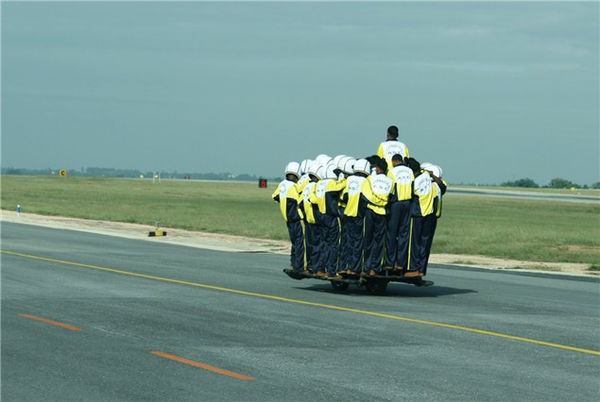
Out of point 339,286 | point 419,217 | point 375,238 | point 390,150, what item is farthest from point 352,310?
point 390,150

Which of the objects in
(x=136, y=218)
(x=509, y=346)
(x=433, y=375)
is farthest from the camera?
(x=136, y=218)

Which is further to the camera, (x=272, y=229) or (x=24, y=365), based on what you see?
(x=272, y=229)

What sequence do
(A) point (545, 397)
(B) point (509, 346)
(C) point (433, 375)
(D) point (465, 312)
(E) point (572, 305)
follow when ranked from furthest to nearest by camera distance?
(E) point (572, 305), (D) point (465, 312), (B) point (509, 346), (C) point (433, 375), (A) point (545, 397)

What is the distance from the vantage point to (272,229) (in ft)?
139

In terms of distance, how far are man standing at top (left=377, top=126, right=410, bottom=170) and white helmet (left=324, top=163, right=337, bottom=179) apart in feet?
2.85

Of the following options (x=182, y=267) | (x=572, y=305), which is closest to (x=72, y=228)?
(x=182, y=267)

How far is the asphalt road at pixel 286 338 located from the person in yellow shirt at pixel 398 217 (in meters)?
0.69

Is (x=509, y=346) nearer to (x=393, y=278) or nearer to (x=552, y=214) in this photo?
(x=393, y=278)

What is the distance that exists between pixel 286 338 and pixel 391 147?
6163 mm

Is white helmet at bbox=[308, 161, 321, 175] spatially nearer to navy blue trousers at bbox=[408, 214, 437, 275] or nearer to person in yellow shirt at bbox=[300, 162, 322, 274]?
person in yellow shirt at bbox=[300, 162, 322, 274]

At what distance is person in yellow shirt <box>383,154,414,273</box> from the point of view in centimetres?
1755

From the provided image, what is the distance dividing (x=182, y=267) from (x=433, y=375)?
43.8 ft

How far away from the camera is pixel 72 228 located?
40.0m

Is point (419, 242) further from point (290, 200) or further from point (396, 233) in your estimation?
point (290, 200)
